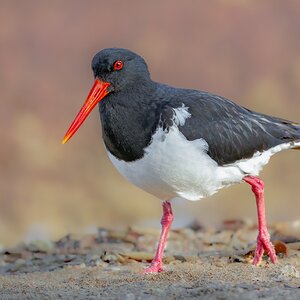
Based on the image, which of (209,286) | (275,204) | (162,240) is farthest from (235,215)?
(209,286)

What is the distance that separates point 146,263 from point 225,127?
1.54 m

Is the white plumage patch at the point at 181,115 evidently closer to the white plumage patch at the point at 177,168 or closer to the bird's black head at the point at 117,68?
the white plumage patch at the point at 177,168

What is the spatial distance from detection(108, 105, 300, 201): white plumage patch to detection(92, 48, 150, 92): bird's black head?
518 mm

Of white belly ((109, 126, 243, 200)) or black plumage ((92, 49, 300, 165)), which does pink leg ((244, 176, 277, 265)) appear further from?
white belly ((109, 126, 243, 200))

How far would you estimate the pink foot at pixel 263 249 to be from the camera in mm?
7102

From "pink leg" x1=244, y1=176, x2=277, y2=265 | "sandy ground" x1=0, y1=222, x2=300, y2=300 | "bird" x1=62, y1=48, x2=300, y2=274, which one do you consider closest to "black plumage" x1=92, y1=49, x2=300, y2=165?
"bird" x1=62, y1=48, x2=300, y2=274

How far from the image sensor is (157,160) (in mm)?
6566

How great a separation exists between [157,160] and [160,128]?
0.84 ft

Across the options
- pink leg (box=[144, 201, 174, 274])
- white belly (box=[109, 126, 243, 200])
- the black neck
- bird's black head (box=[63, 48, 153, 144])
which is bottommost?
pink leg (box=[144, 201, 174, 274])

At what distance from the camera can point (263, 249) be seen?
7.16m

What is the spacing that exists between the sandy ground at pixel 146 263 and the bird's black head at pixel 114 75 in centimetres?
147

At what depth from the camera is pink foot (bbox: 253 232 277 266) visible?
710cm

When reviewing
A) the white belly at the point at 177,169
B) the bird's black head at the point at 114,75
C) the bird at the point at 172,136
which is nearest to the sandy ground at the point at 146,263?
Answer: the bird at the point at 172,136

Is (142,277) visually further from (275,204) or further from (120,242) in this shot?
(275,204)
